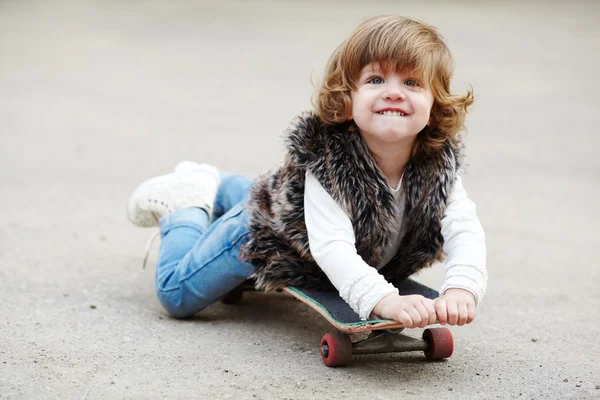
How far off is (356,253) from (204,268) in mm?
612

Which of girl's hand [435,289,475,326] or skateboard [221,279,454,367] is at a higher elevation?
girl's hand [435,289,475,326]

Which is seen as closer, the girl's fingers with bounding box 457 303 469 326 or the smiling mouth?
the girl's fingers with bounding box 457 303 469 326

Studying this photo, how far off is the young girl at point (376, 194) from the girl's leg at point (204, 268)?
0.5 inches

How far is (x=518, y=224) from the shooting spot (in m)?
4.11

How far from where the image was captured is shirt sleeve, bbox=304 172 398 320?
2.22 m

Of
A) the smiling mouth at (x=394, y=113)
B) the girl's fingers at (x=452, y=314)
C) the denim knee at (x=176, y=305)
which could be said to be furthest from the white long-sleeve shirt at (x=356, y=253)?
the denim knee at (x=176, y=305)

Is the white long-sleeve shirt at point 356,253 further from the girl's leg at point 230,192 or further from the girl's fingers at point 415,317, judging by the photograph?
the girl's leg at point 230,192

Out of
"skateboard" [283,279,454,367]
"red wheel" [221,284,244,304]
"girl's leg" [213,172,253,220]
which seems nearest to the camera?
"skateboard" [283,279,454,367]

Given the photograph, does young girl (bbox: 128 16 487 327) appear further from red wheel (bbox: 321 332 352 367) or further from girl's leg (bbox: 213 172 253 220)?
girl's leg (bbox: 213 172 253 220)

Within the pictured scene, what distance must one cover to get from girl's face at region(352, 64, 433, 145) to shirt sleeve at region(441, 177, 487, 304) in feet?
0.84

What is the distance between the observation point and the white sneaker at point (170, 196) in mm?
3109

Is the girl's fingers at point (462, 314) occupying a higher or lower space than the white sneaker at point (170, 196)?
lower

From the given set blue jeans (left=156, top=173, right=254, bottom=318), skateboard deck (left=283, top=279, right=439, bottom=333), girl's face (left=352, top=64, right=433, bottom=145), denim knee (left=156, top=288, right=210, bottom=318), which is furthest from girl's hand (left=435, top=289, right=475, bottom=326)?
denim knee (left=156, top=288, right=210, bottom=318)

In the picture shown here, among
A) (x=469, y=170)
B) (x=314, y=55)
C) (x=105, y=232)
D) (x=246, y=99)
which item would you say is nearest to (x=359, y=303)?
(x=105, y=232)
